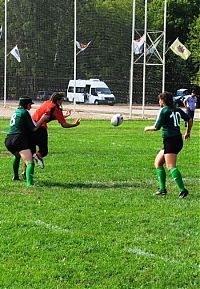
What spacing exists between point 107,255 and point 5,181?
5.85m

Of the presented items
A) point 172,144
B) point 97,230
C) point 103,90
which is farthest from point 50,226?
point 103,90

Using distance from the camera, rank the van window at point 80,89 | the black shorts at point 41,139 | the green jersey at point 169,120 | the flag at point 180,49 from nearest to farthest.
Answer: the green jersey at point 169,120 < the black shorts at point 41,139 < the flag at point 180,49 < the van window at point 80,89

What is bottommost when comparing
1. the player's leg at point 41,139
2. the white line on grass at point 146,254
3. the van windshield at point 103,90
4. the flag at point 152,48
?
the white line on grass at point 146,254

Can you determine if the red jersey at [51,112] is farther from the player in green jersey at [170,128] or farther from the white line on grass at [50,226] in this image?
the white line on grass at [50,226]

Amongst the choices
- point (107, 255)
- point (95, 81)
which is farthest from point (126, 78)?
point (107, 255)

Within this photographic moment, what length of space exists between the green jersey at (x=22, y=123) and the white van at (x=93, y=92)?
167 feet

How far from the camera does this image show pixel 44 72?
57875mm

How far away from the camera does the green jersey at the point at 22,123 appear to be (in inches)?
467

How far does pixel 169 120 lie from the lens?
10.9 m

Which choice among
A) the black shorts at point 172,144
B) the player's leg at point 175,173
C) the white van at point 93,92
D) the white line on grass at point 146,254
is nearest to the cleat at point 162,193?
the player's leg at point 175,173

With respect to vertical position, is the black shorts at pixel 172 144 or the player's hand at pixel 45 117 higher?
the player's hand at pixel 45 117

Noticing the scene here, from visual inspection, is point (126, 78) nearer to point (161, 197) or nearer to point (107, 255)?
point (161, 197)

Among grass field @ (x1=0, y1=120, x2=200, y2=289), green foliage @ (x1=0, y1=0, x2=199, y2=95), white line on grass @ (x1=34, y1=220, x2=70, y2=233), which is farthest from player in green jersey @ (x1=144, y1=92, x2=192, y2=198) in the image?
green foliage @ (x1=0, y1=0, x2=199, y2=95)

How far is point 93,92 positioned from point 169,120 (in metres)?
56.4
